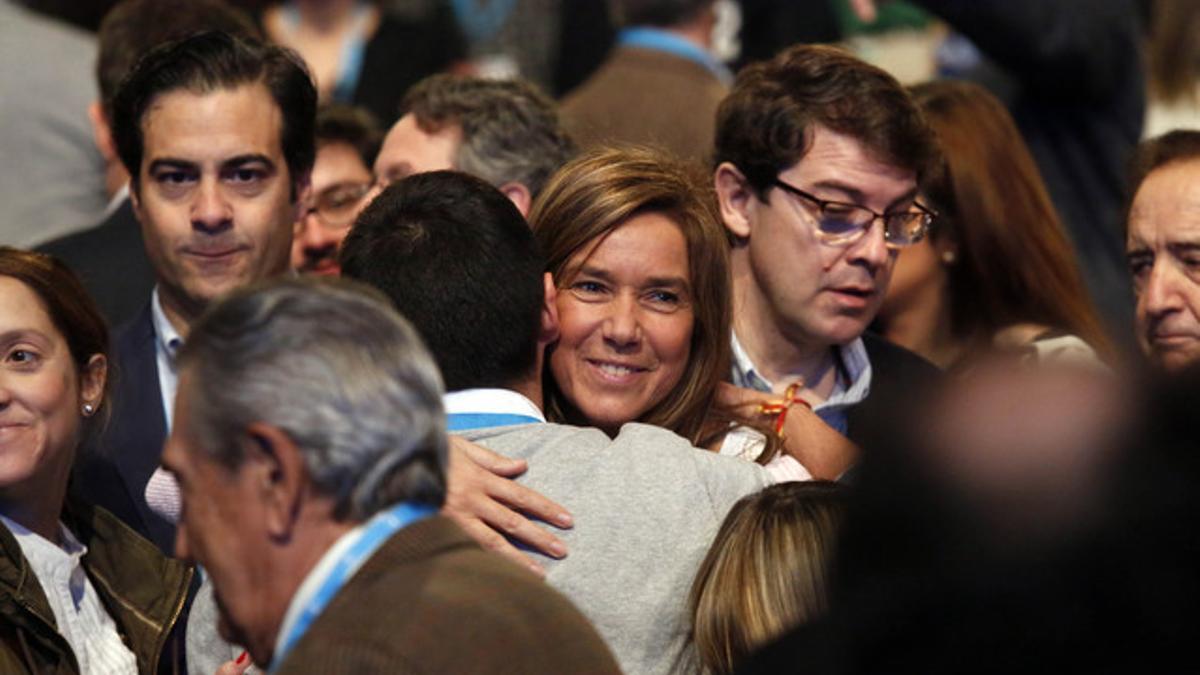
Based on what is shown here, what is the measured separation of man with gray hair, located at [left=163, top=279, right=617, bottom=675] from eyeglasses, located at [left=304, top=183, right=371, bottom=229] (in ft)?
10.1

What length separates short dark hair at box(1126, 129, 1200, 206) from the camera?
15.6 feet

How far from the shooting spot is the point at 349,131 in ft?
20.1

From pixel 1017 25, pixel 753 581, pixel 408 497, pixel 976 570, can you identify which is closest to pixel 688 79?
pixel 1017 25

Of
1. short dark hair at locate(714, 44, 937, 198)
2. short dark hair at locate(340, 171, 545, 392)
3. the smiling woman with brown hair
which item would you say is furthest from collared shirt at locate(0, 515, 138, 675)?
short dark hair at locate(714, 44, 937, 198)

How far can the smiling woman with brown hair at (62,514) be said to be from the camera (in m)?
4.02

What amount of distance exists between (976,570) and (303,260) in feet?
13.0

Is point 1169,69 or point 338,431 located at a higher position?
point 1169,69

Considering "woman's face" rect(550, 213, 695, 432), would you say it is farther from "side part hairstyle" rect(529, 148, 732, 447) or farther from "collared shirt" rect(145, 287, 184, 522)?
"collared shirt" rect(145, 287, 184, 522)

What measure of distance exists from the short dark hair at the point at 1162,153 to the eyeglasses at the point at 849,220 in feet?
1.89

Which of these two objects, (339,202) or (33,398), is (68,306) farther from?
(339,202)

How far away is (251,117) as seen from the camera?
4992mm

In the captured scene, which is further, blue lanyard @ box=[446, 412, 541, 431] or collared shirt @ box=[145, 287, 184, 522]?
collared shirt @ box=[145, 287, 184, 522]

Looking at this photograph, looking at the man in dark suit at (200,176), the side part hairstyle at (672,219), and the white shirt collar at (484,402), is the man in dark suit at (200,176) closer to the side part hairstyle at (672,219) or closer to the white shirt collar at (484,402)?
the side part hairstyle at (672,219)

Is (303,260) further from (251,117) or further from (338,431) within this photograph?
(338,431)
